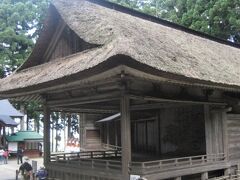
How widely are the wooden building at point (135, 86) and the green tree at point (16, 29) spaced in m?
22.5

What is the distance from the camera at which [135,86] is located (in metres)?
13.1

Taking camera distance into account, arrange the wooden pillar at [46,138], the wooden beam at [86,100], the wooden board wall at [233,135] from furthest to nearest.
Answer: the wooden board wall at [233,135]
the wooden pillar at [46,138]
the wooden beam at [86,100]

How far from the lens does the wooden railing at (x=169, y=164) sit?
11961 millimetres

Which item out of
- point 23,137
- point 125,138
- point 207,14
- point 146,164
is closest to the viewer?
point 125,138

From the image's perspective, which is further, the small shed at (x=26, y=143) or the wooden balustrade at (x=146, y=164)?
the small shed at (x=26, y=143)

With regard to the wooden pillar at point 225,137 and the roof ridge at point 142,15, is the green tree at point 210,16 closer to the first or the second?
the roof ridge at point 142,15

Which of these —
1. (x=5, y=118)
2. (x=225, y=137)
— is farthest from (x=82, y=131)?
(x=225, y=137)

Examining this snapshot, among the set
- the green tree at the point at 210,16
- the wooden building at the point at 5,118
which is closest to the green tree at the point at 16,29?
the wooden building at the point at 5,118

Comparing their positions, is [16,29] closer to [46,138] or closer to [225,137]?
[46,138]

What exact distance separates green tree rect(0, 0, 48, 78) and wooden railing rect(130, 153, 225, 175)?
28.1m

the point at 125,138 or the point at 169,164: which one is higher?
the point at 125,138

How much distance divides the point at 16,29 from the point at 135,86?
104ft

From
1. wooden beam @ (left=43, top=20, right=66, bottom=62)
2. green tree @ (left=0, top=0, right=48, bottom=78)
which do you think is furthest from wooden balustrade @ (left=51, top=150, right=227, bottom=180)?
green tree @ (left=0, top=0, right=48, bottom=78)

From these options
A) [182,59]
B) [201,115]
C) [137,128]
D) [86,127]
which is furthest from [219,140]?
[86,127]
